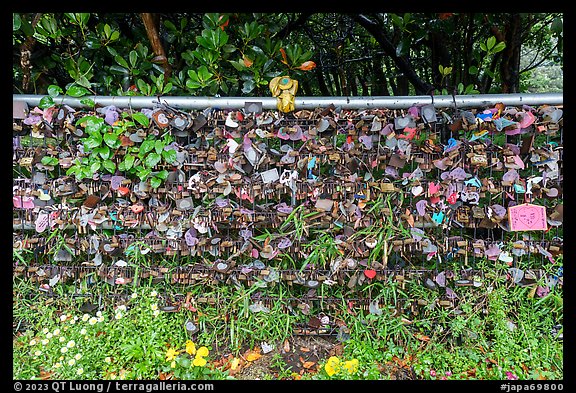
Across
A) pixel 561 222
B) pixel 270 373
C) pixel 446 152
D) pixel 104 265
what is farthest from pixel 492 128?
pixel 104 265

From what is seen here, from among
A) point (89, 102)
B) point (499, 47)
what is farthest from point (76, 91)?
point (499, 47)

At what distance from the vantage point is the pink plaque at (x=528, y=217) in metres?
2.38

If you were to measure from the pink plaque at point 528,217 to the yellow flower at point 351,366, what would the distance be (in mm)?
1270

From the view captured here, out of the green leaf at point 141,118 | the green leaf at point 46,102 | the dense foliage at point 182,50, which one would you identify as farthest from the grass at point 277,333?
the dense foliage at point 182,50

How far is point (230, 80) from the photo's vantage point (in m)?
2.61

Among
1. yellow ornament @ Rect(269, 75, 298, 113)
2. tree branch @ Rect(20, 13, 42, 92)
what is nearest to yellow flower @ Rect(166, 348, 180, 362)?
yellow ornament @ Rect(269, 75, 298, 113)

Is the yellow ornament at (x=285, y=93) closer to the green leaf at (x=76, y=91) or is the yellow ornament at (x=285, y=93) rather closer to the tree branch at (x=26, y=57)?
the green leaf at (x=76, y=91)

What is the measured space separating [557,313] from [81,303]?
3.10 meters

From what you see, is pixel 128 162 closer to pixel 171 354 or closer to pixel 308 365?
pixel 171 354

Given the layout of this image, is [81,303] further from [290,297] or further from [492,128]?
[492,128]

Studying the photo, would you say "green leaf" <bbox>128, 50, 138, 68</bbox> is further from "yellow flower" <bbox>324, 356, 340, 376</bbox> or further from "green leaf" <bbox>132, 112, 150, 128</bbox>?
"yellow flower" <bbox>324, 356, 340, 376</bbox>

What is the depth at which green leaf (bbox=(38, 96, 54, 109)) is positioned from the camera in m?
2.41

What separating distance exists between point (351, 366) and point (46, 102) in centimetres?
244

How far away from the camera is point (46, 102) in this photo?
2.41 metres
